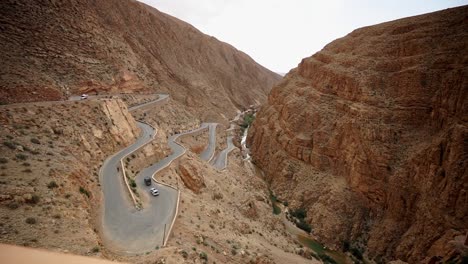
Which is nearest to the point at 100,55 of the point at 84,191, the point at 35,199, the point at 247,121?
the point at 84,191

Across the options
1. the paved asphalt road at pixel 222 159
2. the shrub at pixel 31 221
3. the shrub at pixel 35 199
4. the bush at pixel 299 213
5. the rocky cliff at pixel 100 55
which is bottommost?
the bush at pixel 299 213

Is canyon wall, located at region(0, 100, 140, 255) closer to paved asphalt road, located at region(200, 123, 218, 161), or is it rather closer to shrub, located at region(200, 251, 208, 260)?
shrub, located at region(200, 251, 208, 260)

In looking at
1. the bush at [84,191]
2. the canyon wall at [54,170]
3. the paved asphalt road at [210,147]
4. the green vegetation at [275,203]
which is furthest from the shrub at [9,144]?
the green vegetation at [275,203]

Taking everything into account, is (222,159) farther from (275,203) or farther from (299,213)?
(299,213)

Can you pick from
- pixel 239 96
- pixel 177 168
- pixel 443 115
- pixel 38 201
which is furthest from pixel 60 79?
pixel 239 96

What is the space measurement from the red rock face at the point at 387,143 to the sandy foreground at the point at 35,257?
21504 mm

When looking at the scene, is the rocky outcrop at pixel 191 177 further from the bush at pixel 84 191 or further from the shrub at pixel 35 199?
the shrub at pixel 35 199

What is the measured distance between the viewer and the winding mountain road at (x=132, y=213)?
47.0ft

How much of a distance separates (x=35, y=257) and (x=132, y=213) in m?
7.33

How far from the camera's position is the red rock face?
23.6 m

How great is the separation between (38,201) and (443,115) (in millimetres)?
31992

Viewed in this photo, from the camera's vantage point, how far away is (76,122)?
75.9 feet

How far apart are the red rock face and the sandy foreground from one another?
70.6ft

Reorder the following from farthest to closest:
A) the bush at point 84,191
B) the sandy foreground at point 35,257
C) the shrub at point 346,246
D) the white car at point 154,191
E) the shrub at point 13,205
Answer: the shrub at point 346,246 → the white car at point 154,191 → the bush at point 84,191 → the shrub at point 13,205 → the sandy foreground at point 35,257
